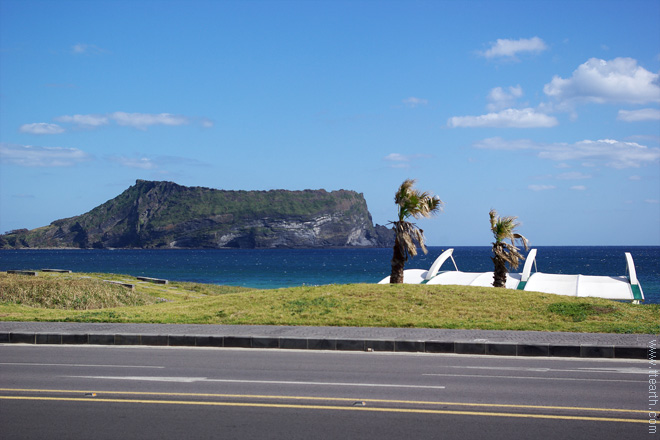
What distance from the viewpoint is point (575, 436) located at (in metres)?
7.14

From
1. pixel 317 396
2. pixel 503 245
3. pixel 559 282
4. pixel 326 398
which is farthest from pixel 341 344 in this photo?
pixel 559 282

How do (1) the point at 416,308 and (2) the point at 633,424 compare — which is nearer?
(2) the point at 633,424

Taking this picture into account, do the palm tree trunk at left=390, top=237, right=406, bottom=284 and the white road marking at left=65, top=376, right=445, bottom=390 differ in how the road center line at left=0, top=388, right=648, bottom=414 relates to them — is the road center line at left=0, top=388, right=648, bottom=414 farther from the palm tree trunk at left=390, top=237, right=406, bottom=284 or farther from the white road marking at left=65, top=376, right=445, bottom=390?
the palm tree trunk at left=390, top=237, right=406, bottom=284

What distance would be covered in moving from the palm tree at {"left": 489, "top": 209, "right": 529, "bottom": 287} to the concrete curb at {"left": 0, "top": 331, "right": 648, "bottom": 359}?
12429mm

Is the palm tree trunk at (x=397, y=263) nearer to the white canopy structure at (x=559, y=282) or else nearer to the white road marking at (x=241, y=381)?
the white canopy structure at (x=559, y=282)

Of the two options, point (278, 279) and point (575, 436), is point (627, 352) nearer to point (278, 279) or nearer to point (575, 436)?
point (575, 436)

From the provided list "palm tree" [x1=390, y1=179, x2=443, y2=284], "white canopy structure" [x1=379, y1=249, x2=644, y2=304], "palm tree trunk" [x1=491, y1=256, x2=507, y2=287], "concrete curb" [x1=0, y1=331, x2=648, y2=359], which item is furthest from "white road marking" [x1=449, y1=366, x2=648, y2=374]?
"white canopy structure" [x1=379, y1=249, x2=644, y2=304]

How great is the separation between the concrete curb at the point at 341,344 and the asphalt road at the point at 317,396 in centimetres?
59

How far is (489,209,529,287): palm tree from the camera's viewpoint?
26125mm

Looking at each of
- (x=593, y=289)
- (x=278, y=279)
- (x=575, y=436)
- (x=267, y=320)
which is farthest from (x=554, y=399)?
(x=278, y=279)

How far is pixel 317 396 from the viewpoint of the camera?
30.4 feet

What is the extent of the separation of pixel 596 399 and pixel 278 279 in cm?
8034

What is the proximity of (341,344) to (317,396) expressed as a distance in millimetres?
5432

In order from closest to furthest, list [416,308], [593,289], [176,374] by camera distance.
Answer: [176,374], [416,308], [593,289]
